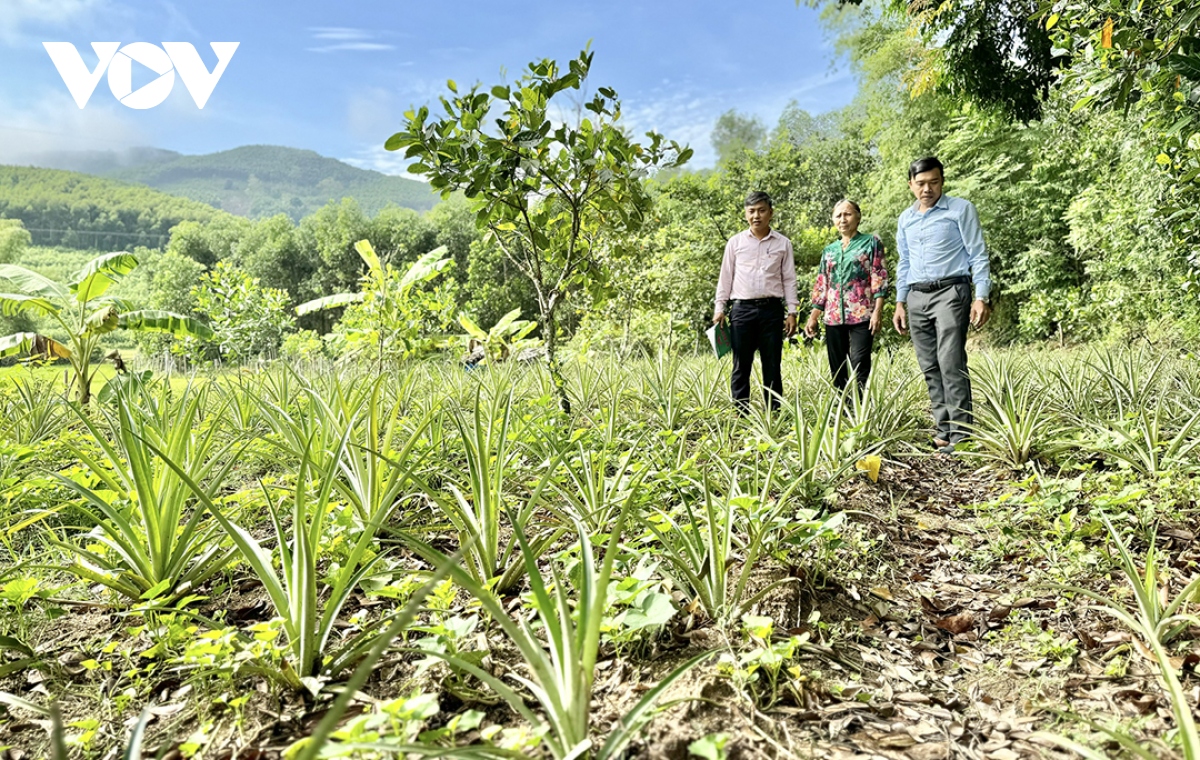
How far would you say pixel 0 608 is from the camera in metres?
1.80

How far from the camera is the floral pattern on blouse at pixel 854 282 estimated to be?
14.3 feet

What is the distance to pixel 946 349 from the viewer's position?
3857mm

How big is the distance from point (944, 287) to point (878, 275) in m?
0.51

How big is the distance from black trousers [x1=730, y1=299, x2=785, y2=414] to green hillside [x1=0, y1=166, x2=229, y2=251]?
78811mm

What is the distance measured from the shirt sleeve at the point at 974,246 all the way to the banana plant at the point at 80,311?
8048mm

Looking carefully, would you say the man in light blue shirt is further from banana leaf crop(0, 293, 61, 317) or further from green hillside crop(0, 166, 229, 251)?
green hillside crop(0, 166, 229, 251)

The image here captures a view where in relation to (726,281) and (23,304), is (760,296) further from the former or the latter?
(23,304)

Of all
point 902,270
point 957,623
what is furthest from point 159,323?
point 957,623

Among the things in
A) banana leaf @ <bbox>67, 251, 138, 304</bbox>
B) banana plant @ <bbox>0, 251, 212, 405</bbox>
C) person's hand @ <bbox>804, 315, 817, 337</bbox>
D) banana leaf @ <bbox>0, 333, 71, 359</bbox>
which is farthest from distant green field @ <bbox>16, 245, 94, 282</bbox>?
person's hand @ <bbox>804, 315, 817, 337</bbox>

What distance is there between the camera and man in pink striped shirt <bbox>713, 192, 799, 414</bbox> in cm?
437

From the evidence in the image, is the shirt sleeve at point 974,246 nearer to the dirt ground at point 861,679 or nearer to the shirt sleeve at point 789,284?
the shirt sleeve at point 789,284

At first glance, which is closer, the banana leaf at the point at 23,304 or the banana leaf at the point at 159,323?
the banana leaf at the point at 23,304

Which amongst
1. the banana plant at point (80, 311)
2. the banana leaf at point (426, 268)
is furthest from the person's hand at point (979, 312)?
the banana plant at point (80, 311)

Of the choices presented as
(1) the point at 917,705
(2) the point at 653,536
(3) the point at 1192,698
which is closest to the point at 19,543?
(2) the point at 653,536
